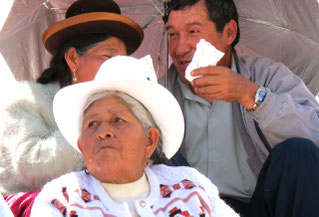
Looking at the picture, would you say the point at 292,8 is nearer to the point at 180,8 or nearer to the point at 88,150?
the point at 180,8

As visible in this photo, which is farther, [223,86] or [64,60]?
[64,60]

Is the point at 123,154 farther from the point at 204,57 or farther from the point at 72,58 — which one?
the point at 72,58

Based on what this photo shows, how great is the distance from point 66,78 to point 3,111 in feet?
1.73

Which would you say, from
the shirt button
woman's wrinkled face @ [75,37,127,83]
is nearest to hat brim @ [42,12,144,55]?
woman's wrinkled face @ [75,37,127,83]

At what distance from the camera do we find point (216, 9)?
3807 mm

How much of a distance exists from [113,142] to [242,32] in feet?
7.28

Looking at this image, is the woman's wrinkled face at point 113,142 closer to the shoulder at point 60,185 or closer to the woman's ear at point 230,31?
the shoulder at point 60,185

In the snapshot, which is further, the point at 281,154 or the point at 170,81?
the point at 170,81

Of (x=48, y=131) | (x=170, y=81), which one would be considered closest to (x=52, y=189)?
(x=48, y=131)

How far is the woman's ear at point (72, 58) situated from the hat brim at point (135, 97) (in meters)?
0.84

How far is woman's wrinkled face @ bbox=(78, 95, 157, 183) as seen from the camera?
7.30 feet

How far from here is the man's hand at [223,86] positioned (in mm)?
2861

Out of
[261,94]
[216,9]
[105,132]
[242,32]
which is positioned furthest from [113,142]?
[242,32]

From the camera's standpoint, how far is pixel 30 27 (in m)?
3.78
